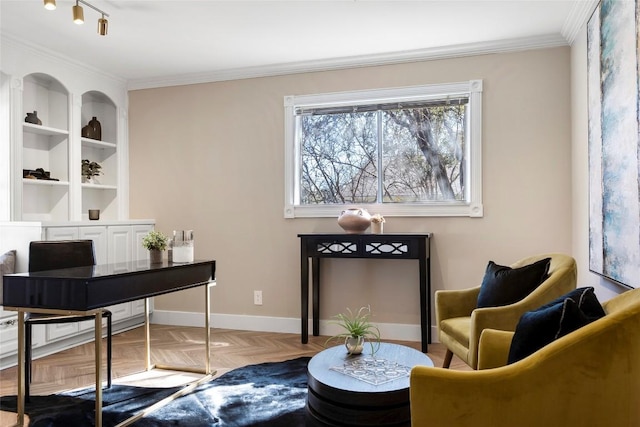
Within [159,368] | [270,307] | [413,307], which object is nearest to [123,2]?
[159,368]

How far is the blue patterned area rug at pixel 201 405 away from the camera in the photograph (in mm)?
2459

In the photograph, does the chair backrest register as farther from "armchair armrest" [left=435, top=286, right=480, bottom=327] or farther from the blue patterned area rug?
"armchair armrest" [left=435, top=286, right=480, bottom=327]

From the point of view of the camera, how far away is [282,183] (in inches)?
176

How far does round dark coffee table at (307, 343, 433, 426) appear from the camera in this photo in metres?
1.91

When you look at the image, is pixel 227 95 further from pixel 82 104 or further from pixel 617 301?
pixel 617 301

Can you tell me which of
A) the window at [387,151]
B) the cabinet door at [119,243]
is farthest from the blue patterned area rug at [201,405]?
the window at [387,151]

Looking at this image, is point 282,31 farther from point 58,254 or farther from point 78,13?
point 58,254

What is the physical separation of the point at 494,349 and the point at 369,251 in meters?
1.97

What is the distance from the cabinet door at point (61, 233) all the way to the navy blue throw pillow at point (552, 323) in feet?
11.2

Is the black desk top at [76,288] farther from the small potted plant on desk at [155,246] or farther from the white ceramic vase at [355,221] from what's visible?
the white ceramic vase at [355,221]

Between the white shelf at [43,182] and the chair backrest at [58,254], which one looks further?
the white shelf at [43,182]

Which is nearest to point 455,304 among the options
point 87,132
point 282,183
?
point 282,183

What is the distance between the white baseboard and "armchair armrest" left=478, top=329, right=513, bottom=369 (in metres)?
2.16

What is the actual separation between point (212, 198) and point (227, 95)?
102cm
